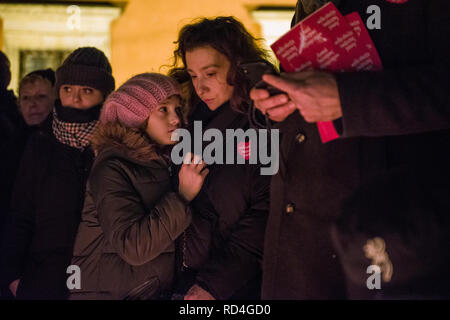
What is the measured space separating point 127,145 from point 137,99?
27cm

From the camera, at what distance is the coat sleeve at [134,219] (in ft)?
6.11

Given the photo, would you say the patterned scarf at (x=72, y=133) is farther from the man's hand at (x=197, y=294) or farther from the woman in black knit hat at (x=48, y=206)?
the man's hand at (x=197, y=294)

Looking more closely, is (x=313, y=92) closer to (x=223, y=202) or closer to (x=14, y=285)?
(x=223, y=202)

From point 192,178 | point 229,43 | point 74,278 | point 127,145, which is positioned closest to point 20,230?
point 74,278

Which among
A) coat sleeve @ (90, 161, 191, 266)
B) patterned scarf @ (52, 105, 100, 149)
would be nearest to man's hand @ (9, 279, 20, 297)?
patterned scarf @ (52, 105, 100, 149)

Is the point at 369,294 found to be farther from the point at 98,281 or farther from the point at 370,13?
the point at 98,281

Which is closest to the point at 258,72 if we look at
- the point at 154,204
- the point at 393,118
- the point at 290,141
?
the point at 290,141

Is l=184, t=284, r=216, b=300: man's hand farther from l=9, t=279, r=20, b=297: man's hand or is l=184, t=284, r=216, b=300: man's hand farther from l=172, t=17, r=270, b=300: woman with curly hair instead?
l=9, t=279, r=20, b=297: man's hand

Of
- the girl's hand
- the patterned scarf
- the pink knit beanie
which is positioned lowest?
the girl's hand

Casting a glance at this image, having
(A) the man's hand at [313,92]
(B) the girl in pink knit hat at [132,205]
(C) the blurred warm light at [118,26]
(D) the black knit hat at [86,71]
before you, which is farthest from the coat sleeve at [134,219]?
(C) the blurred warm light at [118,26]

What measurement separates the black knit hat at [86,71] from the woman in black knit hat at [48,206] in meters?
0.23

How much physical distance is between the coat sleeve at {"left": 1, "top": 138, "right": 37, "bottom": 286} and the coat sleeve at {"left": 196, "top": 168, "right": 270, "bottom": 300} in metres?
1.17

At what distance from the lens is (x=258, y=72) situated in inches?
59.0

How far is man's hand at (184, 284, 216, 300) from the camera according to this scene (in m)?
1.80
